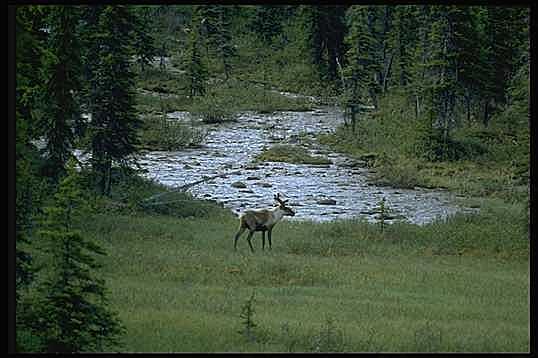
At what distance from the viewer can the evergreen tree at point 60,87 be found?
21031 millimetres

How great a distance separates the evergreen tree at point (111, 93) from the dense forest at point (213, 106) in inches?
1.7

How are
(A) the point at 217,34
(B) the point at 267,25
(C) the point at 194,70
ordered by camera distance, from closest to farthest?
(C) the point at 194,70
(A) the point at 217,34
(B) the point at 267,25

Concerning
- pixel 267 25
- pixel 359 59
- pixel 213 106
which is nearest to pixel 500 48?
pixel 359 59

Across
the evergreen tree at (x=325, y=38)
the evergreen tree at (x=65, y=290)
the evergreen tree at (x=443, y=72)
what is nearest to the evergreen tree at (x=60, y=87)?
the evergreen tree at (x=65, y=290)

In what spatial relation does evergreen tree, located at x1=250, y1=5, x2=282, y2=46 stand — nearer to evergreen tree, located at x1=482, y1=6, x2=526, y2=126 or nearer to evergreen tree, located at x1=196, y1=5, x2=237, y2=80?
evergreen tree, located at x1=196, y1=5, x2=237, y2=80

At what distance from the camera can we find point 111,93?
2420cm

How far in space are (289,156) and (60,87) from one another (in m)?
18.6

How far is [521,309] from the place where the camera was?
45.7ft

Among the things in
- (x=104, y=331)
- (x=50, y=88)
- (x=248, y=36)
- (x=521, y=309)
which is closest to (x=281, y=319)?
(x=104, y=331)

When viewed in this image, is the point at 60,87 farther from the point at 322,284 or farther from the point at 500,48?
the point at 500,48

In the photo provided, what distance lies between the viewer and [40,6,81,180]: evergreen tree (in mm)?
21031

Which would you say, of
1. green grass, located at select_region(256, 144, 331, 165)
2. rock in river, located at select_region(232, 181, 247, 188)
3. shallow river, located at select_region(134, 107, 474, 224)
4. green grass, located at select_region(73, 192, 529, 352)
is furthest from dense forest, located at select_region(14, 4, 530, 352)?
rock in river, located at select_region(232, 181, 247, 188)

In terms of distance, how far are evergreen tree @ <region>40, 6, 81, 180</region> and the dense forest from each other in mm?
39

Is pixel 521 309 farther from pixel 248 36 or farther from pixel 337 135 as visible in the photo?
pixel 248 36
